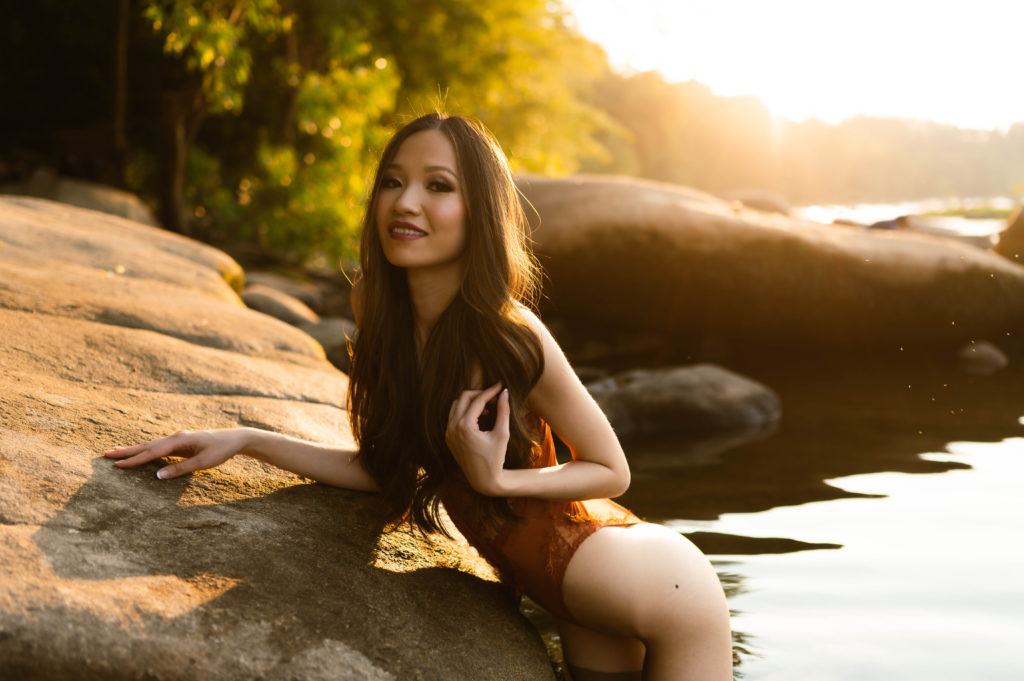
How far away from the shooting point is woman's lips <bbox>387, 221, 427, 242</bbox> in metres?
2.48

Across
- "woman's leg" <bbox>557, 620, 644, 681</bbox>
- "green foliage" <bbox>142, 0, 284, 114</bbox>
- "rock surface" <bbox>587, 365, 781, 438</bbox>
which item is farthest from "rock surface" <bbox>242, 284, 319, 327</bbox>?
"woman's leg" <bbox>557, 620, 644, 681</bbox>

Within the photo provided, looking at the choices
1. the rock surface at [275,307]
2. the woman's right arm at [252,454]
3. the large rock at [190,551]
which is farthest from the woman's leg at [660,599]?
the rock surface at [275,307]

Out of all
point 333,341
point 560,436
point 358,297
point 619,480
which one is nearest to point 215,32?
point 333,341

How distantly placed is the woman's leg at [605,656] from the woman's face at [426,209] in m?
1.11

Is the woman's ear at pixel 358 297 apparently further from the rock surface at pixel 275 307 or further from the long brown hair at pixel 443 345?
the rock surface at pixel 275 307

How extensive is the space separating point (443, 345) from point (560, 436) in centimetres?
39

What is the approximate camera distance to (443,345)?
2.49 metres

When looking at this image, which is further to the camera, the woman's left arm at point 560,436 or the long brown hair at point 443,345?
the long brown hair at point 443,345

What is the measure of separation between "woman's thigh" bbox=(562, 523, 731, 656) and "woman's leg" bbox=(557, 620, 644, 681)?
19cm

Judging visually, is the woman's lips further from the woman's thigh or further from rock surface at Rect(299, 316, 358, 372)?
rock surface at Rect(299, 316, 358, 372)

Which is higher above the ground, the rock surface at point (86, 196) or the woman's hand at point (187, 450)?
the woman's hand at point (187, 450)

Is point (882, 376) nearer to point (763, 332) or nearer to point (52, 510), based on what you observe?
point (763, 332)

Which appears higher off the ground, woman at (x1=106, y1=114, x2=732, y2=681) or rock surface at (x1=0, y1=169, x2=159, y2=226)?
woman at (x1=106, y1=114, x2=732, y2=681)

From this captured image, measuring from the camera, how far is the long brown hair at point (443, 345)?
2.44 metres
